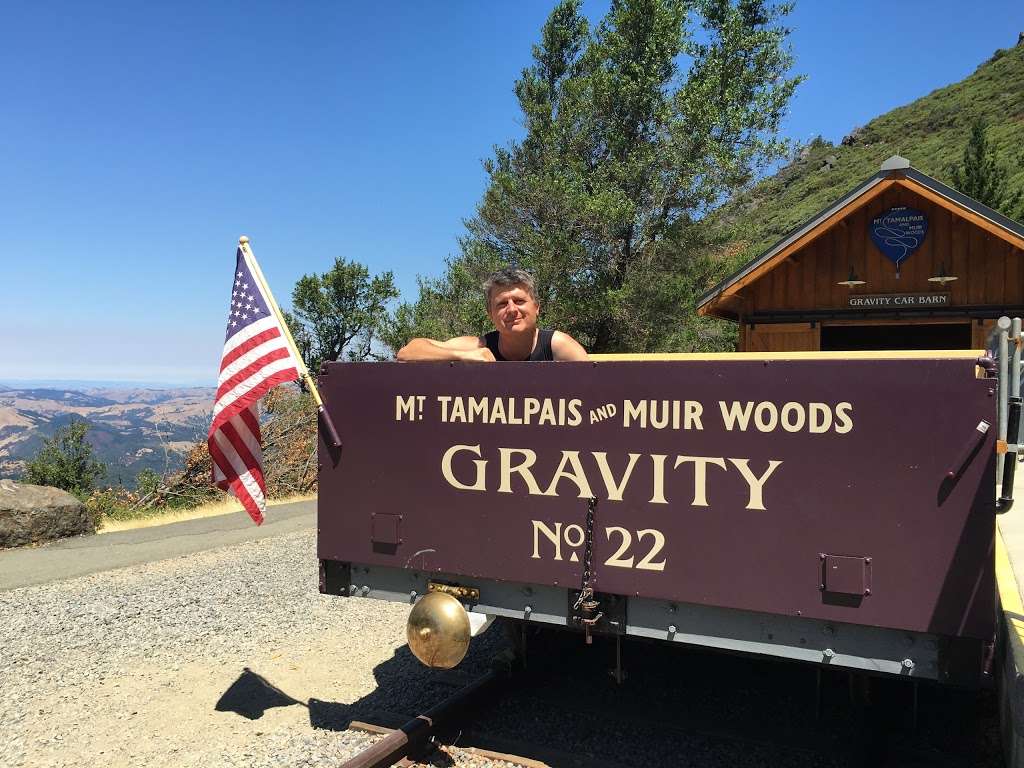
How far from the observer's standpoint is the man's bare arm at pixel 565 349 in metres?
3.77

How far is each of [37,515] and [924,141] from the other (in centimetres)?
6349

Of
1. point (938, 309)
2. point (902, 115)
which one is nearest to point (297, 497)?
point (938, 309)

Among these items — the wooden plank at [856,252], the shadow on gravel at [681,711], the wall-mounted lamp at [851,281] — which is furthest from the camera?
the wooden plank at [856,252]

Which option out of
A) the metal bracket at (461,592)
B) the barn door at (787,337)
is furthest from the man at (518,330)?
the barn door at (787,337)

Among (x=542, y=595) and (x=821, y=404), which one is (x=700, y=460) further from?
(x=542, y=595)

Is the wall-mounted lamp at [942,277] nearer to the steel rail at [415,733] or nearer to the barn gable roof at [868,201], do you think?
the barn gable roof at [868,201]

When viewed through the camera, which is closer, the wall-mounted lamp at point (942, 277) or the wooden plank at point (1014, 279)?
the wooden plank at point (1014, 279)

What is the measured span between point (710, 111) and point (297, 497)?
13.8 m

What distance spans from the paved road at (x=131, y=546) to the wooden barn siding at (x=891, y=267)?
7875 millimetres

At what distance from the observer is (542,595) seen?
3359 mm

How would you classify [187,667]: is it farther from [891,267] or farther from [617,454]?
[891,267]

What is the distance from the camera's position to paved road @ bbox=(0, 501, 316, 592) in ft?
29.2

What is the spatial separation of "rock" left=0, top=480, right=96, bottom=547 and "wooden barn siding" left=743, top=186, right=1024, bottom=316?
10788 millimetres

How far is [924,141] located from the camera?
57.0m
